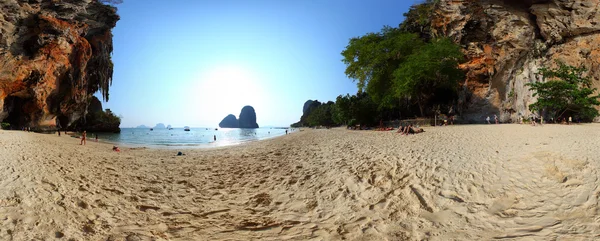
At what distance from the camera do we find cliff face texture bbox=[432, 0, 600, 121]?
24.7 m

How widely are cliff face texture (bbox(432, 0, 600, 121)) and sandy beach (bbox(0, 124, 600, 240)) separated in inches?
1048

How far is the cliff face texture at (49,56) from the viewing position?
27156mm

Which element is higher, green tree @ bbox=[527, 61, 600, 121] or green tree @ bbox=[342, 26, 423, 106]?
green tree @ bbox=[342, 26, 423, 106]

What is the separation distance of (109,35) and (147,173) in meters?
49.8

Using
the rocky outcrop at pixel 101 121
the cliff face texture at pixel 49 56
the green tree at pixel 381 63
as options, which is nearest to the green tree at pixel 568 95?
the green tree at pixel 381 63

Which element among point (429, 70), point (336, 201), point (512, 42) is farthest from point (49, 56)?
point (512, 42)

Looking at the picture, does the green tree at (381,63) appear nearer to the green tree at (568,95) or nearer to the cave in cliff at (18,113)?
the green tree at (568,95)

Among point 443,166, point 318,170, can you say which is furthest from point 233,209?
point 443,166

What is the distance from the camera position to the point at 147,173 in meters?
9.16

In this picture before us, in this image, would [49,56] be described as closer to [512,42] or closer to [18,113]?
[18,113]

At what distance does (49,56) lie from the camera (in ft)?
102

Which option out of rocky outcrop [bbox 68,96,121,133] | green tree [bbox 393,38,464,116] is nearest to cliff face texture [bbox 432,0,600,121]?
green tree [bbox 393,38,464,116]

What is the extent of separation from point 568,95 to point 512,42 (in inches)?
484

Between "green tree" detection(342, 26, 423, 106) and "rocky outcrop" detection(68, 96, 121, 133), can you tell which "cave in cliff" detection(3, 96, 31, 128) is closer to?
"rocky outcrop" detection(68, 96, 121, 133)
